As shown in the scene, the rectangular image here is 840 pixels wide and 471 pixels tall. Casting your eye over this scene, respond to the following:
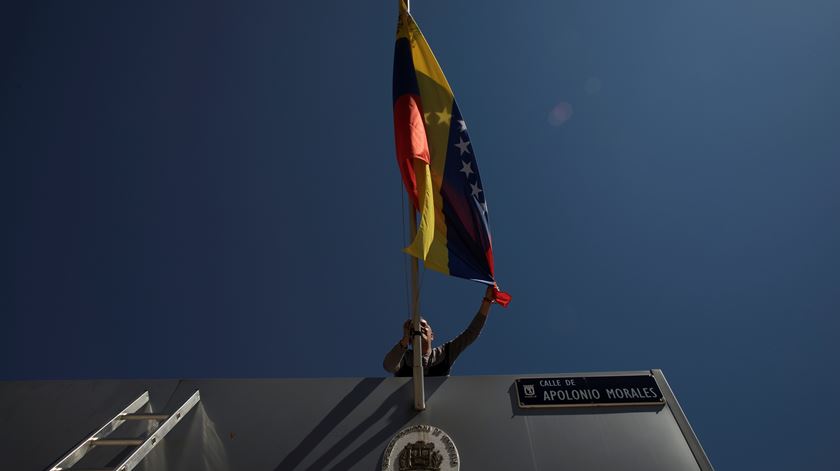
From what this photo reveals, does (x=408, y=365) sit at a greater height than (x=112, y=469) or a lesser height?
greater

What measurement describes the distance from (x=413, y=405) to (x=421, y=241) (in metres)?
1.61

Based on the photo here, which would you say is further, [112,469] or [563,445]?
[563,445]

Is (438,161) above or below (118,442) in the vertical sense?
above

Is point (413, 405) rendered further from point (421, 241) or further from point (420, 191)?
point (420, 191)

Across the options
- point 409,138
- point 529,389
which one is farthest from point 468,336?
point 409,138

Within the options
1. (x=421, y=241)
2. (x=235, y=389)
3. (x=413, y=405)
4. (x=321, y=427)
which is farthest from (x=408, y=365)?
(x=421, y=241)

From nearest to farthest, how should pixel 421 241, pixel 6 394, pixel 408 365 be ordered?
1. pixel 421 241
2. pixel 6 394
3. pixel 408 365

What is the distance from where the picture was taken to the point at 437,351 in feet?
18.7

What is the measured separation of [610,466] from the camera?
3797 mm

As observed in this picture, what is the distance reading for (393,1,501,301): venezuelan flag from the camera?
4.71m

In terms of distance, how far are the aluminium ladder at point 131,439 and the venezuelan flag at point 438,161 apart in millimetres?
2586

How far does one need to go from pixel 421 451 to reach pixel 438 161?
2871 mm

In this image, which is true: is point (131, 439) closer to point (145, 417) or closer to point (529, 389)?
point (145, 417)

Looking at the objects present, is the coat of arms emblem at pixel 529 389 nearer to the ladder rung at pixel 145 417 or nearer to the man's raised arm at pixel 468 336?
the man's raised arm at pixel 468 336
